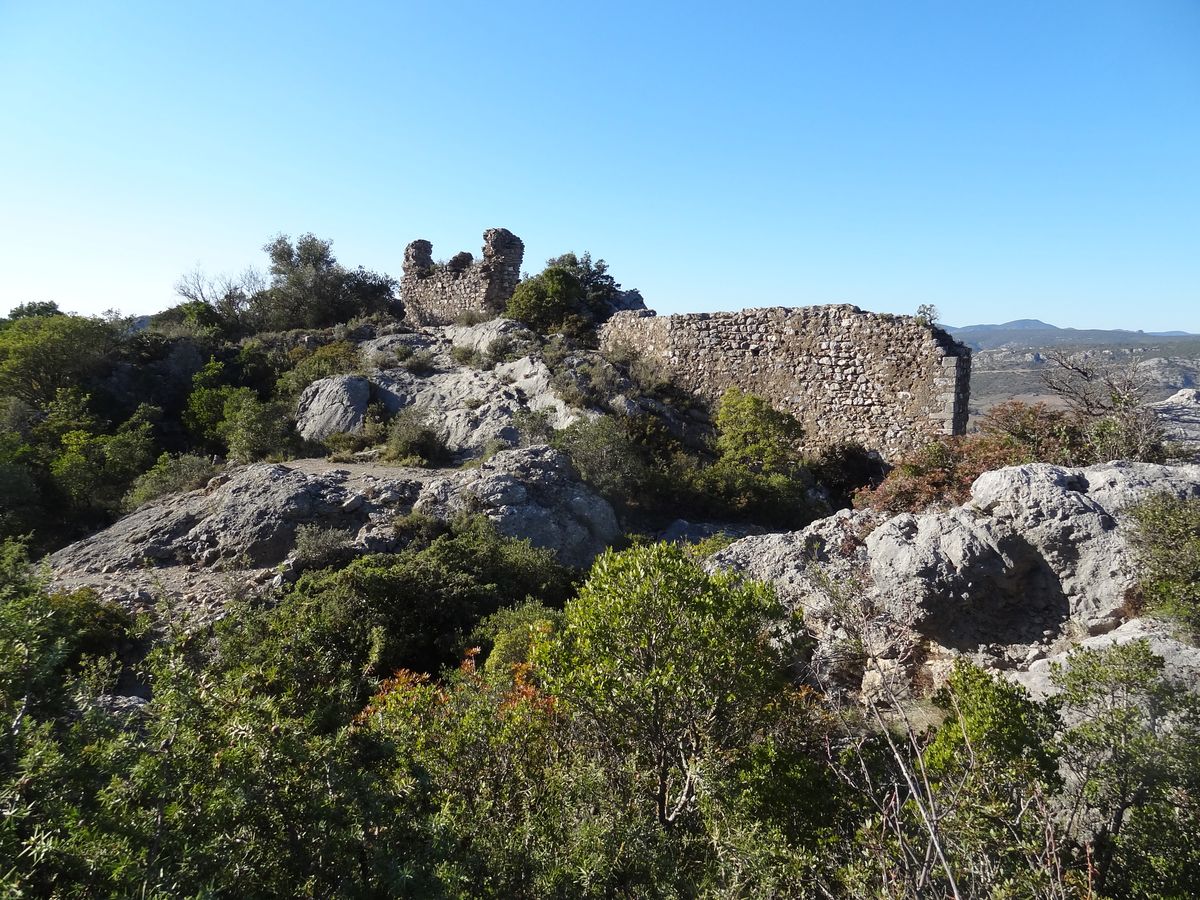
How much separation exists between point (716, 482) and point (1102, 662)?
27.5 ft

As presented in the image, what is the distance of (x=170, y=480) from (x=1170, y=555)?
548 inches

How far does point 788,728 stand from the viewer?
4598mm

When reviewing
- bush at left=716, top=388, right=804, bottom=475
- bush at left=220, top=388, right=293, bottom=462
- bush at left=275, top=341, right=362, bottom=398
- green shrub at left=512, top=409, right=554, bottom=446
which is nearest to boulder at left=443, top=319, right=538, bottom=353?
bush at left=275, top=341, right=362, bottom=398

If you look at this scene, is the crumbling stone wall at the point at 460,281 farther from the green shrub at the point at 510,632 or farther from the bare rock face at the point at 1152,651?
the bare rock face at the point at 1152,651

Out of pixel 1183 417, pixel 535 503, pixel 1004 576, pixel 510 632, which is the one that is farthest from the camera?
pixel 535 503

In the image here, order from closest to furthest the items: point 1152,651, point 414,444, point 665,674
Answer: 1. point 665,674
2. point 1152,651
3. point 414,444

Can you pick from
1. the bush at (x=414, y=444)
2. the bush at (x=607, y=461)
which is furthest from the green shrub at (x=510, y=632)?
the bush at (x=414, y=444)

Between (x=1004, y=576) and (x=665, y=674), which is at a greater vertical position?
(x=665, y=674)

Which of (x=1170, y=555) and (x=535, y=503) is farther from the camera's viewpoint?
(x=535, y=503)

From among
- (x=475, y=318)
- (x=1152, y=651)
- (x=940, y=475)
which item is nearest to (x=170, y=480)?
(x=475, y=318)

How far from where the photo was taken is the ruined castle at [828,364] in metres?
12.4

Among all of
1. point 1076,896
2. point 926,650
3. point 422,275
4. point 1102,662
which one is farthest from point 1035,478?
point 422,275

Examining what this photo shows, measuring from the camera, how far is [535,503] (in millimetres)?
10508

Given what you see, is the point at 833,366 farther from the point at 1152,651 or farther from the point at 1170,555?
the point at 1152,651
